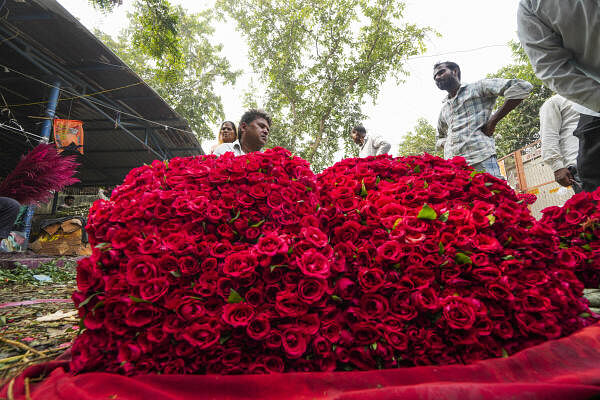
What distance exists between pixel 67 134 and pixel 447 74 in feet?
22.6

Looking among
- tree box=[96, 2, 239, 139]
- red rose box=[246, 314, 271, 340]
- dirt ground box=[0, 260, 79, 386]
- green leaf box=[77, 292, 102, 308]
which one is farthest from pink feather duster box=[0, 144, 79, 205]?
tree box=[96, 2, 239, 139]

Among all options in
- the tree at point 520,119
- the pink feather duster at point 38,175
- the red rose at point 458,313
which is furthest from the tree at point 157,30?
the tree at point 520,119

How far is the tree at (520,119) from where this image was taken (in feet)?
42.7

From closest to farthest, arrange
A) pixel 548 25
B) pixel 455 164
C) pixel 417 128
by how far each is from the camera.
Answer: pixel 455 164 → pixel 548 25 → pixel 417 128

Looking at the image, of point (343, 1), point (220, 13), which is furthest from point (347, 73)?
point (220, 13)

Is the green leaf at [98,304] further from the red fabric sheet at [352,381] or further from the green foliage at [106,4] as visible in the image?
the green foliage at [106,4]

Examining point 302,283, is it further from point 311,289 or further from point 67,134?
point 67,134

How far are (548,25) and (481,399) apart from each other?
229 cm

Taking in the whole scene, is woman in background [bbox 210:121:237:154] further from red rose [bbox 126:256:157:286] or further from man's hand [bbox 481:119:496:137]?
red rose [bbox 126:256:157:286]

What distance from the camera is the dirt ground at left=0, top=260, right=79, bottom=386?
4.17 feet

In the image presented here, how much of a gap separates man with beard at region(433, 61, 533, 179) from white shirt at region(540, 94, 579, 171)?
307mm

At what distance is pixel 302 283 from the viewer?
0.97 meters

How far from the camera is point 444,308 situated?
97 centimetres

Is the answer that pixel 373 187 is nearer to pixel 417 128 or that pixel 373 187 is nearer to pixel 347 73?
pixel 347 73
